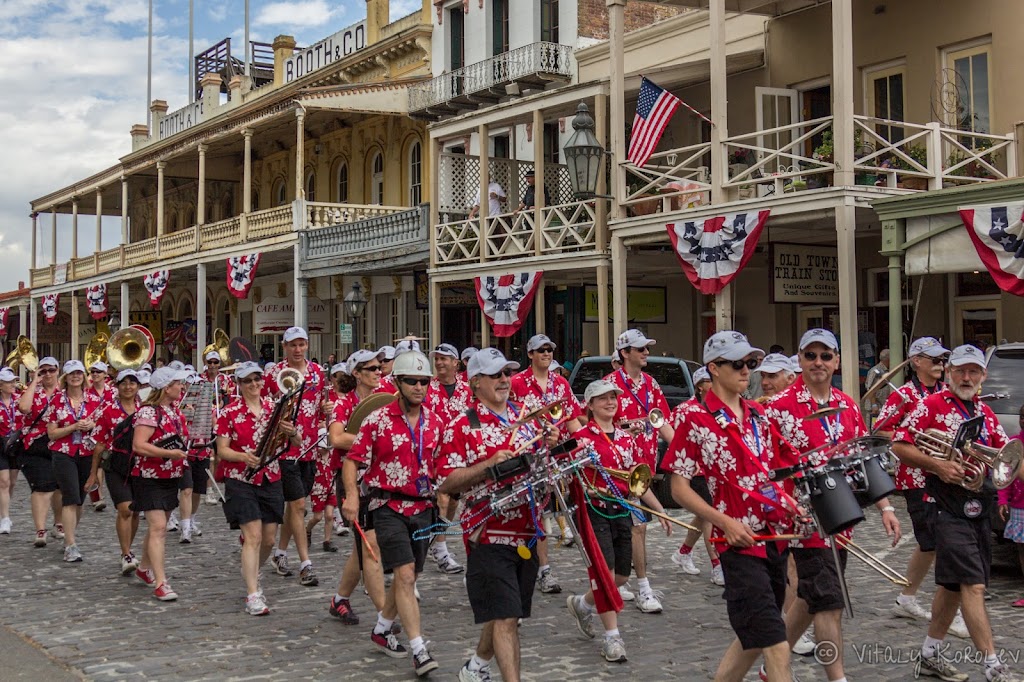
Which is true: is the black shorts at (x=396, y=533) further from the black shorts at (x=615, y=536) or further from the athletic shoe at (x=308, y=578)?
the athletic shoe at (x=308, y=578)

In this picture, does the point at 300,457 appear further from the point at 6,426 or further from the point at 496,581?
the point at 6,426

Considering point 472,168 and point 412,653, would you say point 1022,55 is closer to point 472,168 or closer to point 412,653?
point 472,168

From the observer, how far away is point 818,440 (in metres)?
6.59

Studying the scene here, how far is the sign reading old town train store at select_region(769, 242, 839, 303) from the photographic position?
1692 centimetres

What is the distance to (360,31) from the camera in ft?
100

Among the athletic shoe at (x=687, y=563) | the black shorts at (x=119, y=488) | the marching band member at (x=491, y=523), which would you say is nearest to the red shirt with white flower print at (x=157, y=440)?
the black shorts at (x=119, y=488)

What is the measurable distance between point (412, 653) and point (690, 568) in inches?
143

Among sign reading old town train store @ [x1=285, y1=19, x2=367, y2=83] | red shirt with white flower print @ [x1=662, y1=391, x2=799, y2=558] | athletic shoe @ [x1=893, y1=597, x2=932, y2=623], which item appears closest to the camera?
red shirt with white flower print @ [x1=662, y1=391, x2=799, y2=558]

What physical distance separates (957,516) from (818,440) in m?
0.88

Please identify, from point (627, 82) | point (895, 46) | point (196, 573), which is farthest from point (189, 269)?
point (196, 573)

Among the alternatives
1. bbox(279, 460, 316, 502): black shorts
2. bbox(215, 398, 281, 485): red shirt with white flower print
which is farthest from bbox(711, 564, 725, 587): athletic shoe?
bbox(215, 398, 281, 485): red shirt with white flower print

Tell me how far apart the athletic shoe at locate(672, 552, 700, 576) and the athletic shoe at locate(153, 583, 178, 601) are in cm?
423

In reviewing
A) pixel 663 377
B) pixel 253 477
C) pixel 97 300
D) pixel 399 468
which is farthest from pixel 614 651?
pixel 97 300

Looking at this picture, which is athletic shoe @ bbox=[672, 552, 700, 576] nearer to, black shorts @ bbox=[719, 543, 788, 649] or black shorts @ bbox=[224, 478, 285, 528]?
black shorts @ bbox=[224, 478, 285, 528]
